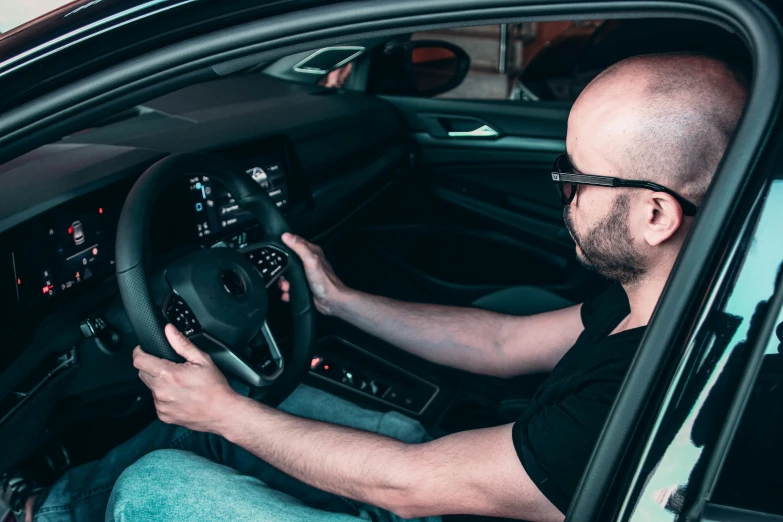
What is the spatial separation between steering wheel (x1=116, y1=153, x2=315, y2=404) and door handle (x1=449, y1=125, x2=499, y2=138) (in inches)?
53.5

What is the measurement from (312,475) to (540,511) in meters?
0.44

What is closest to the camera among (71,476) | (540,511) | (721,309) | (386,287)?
(721,309)

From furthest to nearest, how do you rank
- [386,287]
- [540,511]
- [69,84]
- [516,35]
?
[516,35] → [386,287] → [540,511] → [69,84]

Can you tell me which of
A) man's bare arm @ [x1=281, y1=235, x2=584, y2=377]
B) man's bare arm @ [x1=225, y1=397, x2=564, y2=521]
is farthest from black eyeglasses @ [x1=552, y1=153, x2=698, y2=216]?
man's bare arm @ [x1=281, y1=235, x2=584, y2=377]

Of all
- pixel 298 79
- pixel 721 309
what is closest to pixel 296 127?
pixel 298 79

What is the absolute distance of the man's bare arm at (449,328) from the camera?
1.83 metres

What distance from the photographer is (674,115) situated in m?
1.03

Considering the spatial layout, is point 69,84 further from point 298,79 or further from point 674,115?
point 298,79

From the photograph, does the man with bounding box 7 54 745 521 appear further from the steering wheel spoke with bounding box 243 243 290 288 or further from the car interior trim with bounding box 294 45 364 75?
the car interior trim with bounding box 294 45 364 75

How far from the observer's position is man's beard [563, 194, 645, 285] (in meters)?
1.15

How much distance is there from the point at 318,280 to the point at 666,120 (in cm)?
103

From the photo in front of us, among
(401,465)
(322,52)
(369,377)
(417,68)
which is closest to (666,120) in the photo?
(401,465)

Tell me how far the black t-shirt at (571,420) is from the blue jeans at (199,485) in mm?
367

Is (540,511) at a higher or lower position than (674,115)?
lower
